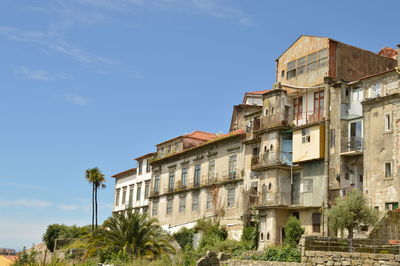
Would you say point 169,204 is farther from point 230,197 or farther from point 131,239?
point 131,239

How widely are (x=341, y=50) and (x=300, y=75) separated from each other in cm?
373

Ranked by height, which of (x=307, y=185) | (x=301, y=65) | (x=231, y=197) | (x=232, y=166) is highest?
(x=301, y=65)

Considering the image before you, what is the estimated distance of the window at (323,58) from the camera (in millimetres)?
41500

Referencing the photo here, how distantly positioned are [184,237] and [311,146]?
1592cm

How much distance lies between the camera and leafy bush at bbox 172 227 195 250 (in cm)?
4912

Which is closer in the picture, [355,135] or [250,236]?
[355,135]

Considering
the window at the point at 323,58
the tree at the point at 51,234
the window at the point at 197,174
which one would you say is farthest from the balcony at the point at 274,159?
the tree at the point at 51,234

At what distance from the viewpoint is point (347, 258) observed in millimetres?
23016

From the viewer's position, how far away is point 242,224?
44938mm

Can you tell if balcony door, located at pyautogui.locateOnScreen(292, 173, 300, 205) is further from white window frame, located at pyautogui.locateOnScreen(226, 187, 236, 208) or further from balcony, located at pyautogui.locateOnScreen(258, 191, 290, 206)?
white window frame, located at pyautogui.locateOnScreen(226, 187, 236, 208)

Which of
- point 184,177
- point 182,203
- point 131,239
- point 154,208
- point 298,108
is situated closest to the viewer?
point 131,239

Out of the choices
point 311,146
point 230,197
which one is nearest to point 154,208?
point 230,197

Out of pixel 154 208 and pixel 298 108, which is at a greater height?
pixel 298 108

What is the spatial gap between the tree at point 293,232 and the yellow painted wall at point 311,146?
15.1ft
